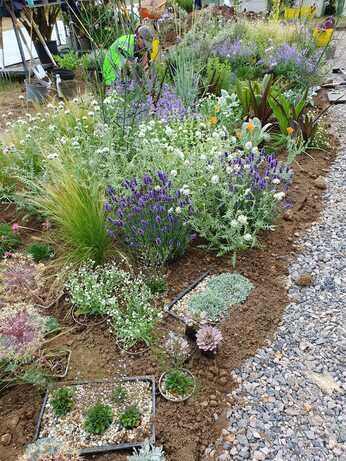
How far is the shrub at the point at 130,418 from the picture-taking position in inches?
72.6

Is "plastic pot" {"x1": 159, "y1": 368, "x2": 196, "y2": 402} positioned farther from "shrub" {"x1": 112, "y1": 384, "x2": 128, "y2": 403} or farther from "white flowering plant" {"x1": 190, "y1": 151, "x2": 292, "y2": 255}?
"white flowering plant" {"x1": 190, "y1": 151, "x2": 292, "y2": 255}

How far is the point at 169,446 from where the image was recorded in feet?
5.86

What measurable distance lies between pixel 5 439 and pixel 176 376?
805 millimetres

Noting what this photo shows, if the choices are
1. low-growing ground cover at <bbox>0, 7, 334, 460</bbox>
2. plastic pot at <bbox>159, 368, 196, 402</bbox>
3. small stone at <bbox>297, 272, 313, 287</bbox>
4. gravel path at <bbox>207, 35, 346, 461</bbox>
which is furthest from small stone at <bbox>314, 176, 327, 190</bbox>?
plastic pot at <bbox>159, 368, 196, 402</bbox>

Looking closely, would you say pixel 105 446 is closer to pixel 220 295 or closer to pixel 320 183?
pixel 220 295

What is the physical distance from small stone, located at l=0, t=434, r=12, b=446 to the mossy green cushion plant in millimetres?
1105

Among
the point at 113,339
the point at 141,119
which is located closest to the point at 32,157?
the point at 141,119

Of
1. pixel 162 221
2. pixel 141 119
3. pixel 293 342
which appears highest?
pixel 141 119

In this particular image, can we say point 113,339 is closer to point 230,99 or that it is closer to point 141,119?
point 141,119

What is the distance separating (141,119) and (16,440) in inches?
112

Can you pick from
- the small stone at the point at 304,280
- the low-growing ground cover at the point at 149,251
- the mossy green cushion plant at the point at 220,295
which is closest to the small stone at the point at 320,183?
the low-growing ground cover at the point at 149,251

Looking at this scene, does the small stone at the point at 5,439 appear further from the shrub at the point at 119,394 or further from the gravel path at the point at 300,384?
the gravel path at the point at 300,384

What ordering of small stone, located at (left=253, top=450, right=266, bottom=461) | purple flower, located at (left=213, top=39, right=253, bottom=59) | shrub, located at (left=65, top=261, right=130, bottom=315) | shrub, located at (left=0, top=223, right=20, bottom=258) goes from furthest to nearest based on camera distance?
purple flower, located at (left=213, top=39, right=253, bottom=59)
shrub, located at (left=0, top=223, right=20, bottom=258)
shrub, located at (left=65, top=261, right=130, bottom=315)
small stone, located at (left=253, top=450, right=266, bottom=461)

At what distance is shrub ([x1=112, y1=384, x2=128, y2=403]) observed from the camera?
194 cm
